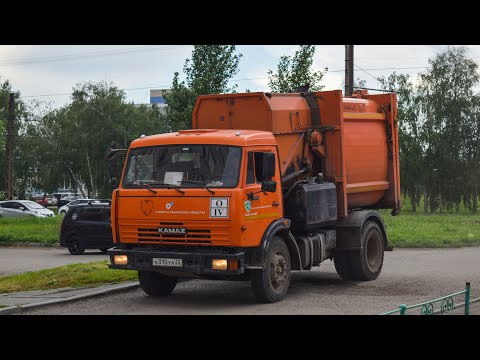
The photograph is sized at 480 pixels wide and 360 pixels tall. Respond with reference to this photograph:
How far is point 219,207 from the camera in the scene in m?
11.5

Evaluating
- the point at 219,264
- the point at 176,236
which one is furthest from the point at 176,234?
the point at 219,264

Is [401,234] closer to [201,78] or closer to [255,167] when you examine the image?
[201,78]

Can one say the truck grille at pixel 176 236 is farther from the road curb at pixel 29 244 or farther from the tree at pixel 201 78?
the road curb at pixel 29 244

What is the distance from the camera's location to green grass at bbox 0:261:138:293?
14430 mm

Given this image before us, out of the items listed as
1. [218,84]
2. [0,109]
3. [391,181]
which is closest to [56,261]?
[218,84]

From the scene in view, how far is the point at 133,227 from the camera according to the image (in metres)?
12.1

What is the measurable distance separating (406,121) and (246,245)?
55.4 m

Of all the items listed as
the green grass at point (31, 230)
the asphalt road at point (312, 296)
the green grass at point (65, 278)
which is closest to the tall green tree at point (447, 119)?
the green grass at point (31, 230)

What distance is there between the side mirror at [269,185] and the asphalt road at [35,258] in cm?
871

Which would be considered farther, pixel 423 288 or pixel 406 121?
pixel 406 121

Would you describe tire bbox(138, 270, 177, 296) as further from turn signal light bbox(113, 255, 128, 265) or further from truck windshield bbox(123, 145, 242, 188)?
truck windshield bbox(123, 145, 242, 188)

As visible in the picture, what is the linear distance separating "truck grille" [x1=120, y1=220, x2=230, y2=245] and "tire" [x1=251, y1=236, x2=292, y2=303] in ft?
3.09
